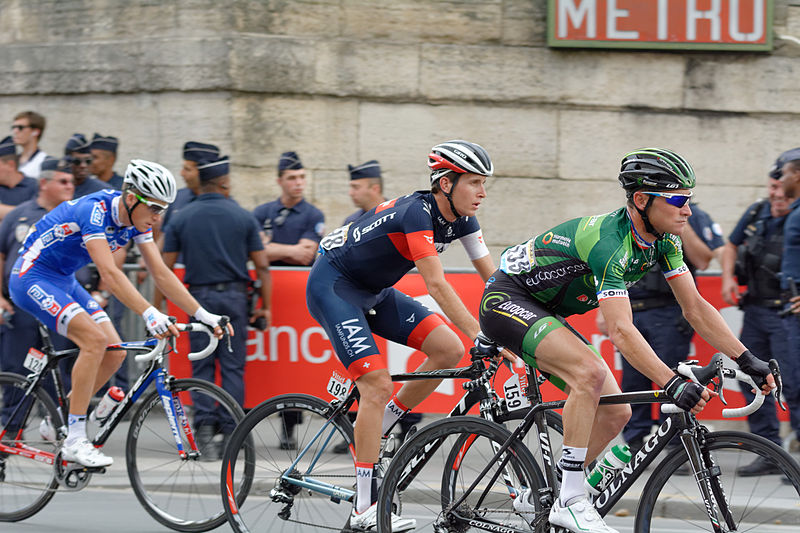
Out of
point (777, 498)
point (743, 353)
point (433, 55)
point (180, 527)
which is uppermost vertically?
point (433, 55)

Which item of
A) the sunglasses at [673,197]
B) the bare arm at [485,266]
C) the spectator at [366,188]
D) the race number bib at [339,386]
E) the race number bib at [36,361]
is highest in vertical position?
the sunglasses at [673,197]

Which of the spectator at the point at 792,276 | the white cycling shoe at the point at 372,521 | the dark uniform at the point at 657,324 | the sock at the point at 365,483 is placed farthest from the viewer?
the dark uniform at the point at 657,324

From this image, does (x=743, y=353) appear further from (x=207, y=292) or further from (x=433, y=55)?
(x=433, y=55)

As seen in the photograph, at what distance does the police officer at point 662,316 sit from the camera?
782 cm

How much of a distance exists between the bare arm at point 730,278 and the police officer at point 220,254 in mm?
3282

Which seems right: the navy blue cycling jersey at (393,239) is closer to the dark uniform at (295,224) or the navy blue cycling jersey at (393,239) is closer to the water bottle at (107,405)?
the water bottle at (107,405)

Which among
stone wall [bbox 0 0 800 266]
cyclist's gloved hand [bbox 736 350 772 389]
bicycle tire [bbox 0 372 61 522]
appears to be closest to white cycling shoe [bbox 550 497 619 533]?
cyclist's gloved hand [bbox 736 350 772 389]

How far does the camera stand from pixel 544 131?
1173 centimetres

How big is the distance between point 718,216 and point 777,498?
7.09m

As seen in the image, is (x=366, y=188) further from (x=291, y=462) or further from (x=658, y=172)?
(x=658, y=172)

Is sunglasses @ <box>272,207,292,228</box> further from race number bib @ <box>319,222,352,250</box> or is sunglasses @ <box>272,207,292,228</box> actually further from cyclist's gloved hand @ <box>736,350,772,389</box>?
cyclist's gloved hand @ <box>736,350,772,389</box>

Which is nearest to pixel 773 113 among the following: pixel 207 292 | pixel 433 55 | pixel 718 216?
pixel 718 216

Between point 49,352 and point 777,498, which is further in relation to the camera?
point 49,352

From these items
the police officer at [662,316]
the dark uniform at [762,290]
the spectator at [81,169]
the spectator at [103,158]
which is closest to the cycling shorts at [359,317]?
the police officer at [662,316]
